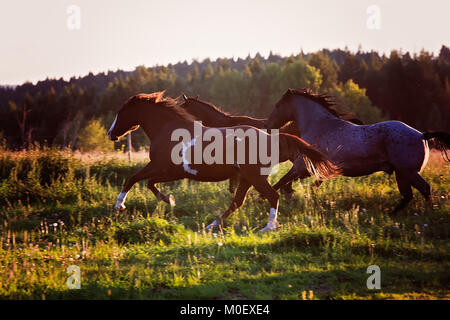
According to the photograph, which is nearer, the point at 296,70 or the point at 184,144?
the point at 184,144

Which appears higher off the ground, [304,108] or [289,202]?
[304,108]

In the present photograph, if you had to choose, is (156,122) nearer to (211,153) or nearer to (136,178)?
(136,178)

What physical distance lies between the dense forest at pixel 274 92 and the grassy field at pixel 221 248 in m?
25.9

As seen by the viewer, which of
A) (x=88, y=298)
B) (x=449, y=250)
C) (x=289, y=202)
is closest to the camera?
(x=88, y=298)

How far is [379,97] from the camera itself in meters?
47.2

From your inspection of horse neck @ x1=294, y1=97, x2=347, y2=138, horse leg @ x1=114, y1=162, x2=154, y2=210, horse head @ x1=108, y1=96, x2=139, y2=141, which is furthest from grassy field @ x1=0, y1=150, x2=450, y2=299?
horse head @ x1=108, y1=96, x2=139, y2=141

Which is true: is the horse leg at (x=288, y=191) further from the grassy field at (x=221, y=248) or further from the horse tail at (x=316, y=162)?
the horse tail at (x=316, y=162)

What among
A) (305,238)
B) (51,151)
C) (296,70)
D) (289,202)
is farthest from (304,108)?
(296,70)

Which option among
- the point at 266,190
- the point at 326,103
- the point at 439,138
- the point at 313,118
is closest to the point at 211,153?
the point at 266,190

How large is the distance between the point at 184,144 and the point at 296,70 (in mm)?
44863

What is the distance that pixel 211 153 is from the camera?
233 inches

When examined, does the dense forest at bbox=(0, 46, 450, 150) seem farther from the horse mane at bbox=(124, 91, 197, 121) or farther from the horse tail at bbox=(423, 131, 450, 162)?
the horse tail at bbox=(423, 131, 450, 162)

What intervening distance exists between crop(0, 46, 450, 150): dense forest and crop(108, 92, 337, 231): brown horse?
87.0ft
